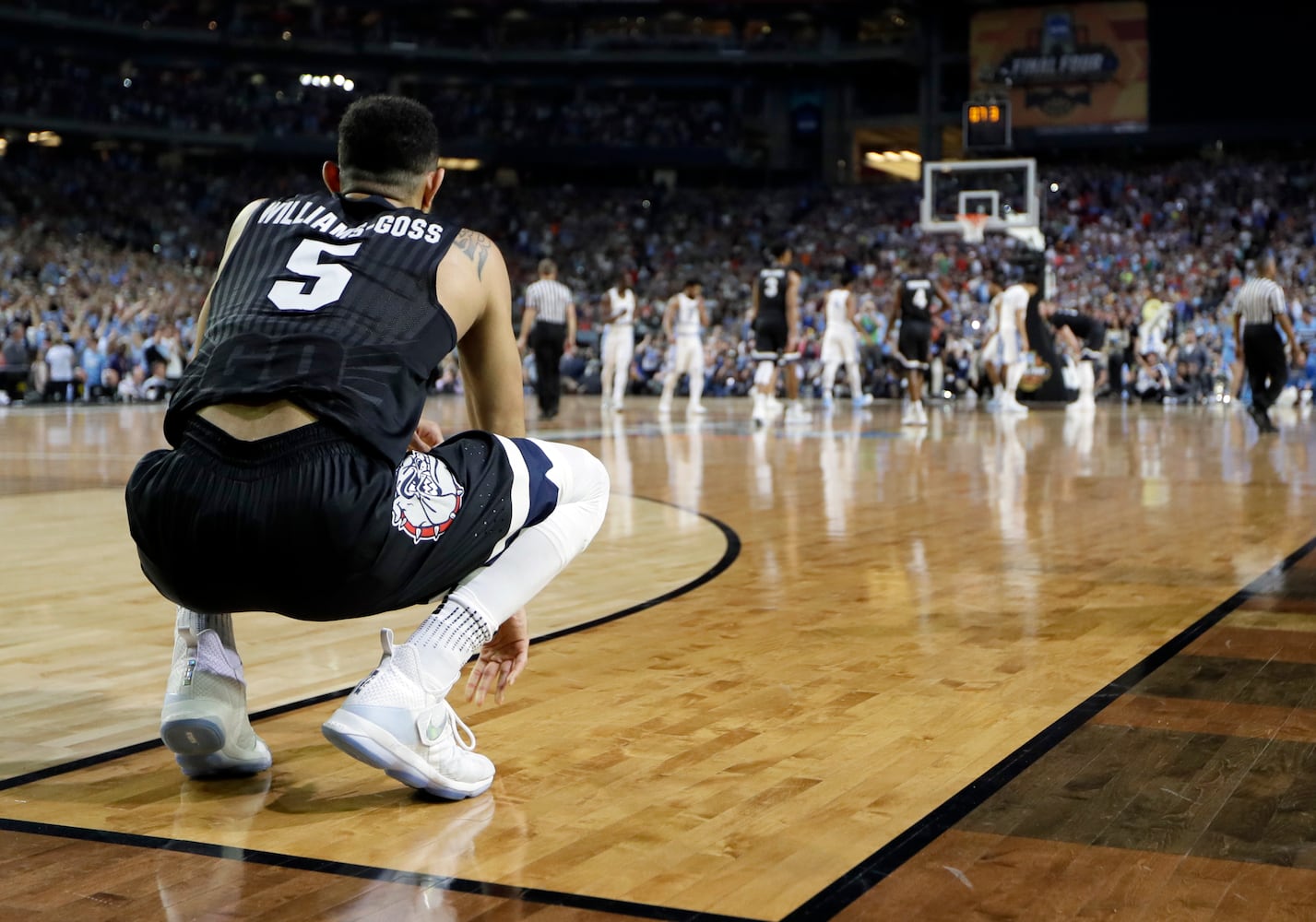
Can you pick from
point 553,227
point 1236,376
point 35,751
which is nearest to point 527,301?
point 1236,376

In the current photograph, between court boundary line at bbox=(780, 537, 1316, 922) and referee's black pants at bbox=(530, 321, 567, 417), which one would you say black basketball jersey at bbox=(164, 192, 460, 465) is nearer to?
court boundary line at bbox=(780, 537, 1316, 922)

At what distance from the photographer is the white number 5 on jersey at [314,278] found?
104 inches

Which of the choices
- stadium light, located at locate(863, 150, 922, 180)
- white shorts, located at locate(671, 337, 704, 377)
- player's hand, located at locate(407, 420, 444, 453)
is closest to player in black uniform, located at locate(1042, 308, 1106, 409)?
white shorts, located at locate(671, 337, 704, 377)

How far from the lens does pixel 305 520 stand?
8.05 ft

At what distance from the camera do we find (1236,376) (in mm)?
19656

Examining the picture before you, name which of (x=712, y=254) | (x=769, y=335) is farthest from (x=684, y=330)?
(x=712, y=254)

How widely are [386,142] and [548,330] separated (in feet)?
49.1

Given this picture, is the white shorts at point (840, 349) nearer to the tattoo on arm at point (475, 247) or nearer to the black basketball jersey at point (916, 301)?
the black basketball jersey at point (916, 301)

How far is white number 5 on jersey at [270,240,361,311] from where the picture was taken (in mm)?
2631

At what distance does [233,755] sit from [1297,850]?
191 cm

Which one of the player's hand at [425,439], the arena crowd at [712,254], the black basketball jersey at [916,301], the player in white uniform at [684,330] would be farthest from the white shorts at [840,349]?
the player's hand at [425,439]

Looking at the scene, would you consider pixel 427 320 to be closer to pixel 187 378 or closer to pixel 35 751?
pixel 187 378

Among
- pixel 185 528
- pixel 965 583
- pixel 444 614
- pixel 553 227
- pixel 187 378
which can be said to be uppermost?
pixel 553 227

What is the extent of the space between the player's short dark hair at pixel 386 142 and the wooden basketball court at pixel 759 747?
78cm
